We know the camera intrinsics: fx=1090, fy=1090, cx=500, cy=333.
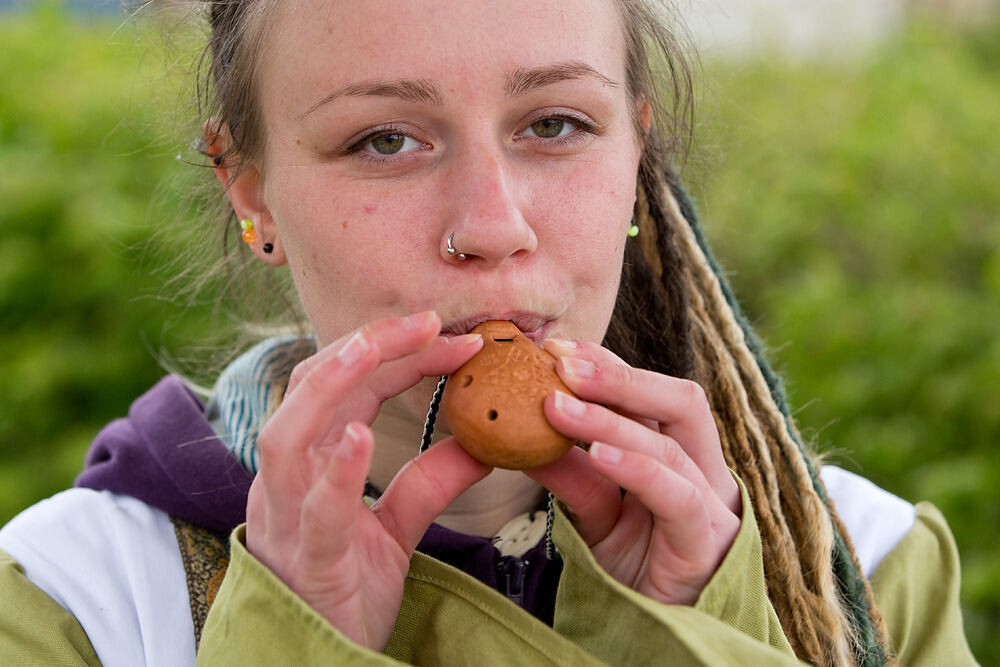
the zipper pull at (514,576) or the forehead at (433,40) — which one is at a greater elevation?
the forehead at (433,40)

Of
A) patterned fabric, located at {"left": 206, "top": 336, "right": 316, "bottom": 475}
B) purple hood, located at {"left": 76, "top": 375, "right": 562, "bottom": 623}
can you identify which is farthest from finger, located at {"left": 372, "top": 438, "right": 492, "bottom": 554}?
patterned fabric, located at {"left": 206, "top": 336, "right": 316, "bottom": 475}

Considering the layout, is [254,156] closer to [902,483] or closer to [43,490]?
[43,490]

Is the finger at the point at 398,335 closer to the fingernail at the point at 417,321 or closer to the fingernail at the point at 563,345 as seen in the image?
the fingernail at the point at 417,321

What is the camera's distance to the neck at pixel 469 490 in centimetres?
232

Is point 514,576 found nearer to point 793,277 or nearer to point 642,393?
point 642,393

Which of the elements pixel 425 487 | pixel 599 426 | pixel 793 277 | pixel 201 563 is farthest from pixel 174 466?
pixel 793 277

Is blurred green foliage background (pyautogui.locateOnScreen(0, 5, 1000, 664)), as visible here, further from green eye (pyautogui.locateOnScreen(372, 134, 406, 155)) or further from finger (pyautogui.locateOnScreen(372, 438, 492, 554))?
finger (pyautogui.locateOnScreen(372, 438, 492, 554))

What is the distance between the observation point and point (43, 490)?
4.18 metres

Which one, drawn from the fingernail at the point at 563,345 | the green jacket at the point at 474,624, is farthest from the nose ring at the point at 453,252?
the green jacket at the point at 474,624

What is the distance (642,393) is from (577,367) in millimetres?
A: 115

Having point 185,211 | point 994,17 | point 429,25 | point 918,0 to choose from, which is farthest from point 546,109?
point 918,0

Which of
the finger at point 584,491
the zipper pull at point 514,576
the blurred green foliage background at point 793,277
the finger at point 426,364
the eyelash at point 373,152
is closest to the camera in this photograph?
the finger at point 426,364

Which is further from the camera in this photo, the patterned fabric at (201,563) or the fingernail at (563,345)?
the patterned fabric at (201,563)

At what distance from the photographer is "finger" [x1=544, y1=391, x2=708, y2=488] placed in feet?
5.40
